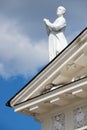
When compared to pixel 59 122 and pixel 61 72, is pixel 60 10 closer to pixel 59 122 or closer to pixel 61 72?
pixel 61 72

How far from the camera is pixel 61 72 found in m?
14.5

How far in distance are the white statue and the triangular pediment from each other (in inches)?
34.8

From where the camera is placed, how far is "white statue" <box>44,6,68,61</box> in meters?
15.4

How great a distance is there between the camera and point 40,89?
14.9m

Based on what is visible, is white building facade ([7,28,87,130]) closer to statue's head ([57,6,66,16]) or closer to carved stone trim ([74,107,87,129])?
carved stone trim ([74,107,87,129])

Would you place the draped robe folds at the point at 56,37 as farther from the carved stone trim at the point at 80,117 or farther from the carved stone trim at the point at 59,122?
the carved stone trim at the point at 80,117

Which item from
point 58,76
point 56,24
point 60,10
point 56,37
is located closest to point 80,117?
point 58,76

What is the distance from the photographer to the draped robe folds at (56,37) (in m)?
15.3

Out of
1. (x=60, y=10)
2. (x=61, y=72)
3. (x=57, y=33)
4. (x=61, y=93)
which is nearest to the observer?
(x=61, y=93)

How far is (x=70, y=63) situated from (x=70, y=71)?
0.30 m

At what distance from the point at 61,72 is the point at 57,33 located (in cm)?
165

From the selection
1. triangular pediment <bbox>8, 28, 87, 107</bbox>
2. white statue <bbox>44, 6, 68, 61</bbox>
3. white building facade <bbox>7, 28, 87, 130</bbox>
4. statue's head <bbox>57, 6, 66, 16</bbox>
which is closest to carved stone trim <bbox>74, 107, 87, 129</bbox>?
white building facade <bbox>7, 28, 87, 130</bbox>

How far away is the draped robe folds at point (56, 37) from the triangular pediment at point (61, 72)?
0.74m

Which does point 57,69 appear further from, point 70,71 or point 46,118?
point 46,118
